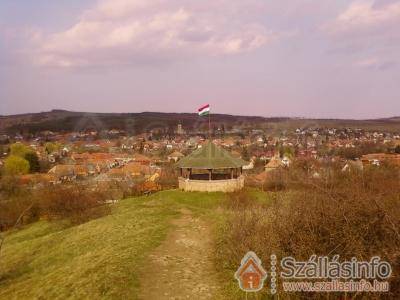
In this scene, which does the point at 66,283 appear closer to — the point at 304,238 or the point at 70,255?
the point at 70,255

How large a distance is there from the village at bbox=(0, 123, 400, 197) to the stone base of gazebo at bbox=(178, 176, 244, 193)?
5.63 m

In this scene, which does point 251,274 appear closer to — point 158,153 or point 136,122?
point 158,153

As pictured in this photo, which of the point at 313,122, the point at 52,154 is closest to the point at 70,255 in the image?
the point at 52,154

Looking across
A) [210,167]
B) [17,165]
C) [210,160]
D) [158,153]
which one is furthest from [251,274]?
[158,153]

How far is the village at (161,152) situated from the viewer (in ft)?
167

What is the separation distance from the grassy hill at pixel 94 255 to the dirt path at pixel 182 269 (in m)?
0.33

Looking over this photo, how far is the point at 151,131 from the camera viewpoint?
5817 inches

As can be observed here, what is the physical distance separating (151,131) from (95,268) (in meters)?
138

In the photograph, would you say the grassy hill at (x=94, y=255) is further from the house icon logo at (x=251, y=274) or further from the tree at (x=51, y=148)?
the tree at (x=51, y=148)

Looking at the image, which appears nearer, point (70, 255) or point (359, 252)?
point (359, 252)

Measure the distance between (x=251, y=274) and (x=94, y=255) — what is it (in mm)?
Result: 5940

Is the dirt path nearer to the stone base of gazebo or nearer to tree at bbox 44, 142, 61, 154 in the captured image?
the stone base of gazebo

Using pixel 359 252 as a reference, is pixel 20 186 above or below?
below

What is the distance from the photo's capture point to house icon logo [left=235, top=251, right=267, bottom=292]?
28.0 ft
